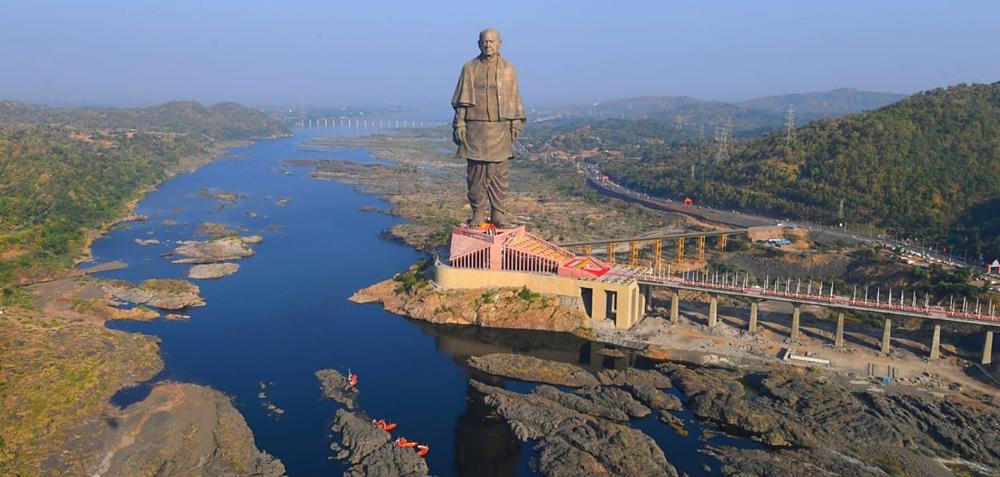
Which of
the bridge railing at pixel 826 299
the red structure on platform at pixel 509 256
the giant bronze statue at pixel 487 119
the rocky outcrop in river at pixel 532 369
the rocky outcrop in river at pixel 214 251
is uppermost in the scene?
the giant bronze statue at pixel 487 119

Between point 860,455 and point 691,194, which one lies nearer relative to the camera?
point 860,455

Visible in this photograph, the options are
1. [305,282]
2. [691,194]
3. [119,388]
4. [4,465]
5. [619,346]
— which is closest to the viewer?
[4,465]

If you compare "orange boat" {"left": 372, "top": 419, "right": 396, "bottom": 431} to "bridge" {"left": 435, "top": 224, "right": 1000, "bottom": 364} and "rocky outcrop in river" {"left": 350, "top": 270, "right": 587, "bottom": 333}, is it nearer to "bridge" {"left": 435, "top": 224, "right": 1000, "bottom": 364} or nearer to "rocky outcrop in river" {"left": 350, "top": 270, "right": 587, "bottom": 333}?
"rocky outcrop in river" {"left": 350, "top": 270, "right": 587, "bottom": 333}

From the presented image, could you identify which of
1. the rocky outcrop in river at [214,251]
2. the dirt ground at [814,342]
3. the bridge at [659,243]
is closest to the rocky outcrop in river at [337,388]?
the dirt ground at [814,342]

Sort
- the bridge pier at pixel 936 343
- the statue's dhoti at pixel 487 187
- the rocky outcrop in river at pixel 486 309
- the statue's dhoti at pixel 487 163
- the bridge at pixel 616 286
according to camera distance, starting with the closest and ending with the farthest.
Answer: the bridge pier at pixel 936 343, the bridge at pixel 616 286, the rocky outcrop in river at pixel 486 309, the statue's dhoti at pixel 487 163, the statue's dhoti at pixel 487 187

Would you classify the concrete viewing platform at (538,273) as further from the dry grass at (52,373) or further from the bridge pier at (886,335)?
the dry grass at (52,373)

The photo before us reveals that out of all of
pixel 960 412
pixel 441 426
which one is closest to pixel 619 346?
pixel 441 426

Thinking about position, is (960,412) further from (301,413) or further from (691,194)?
(691,194)
